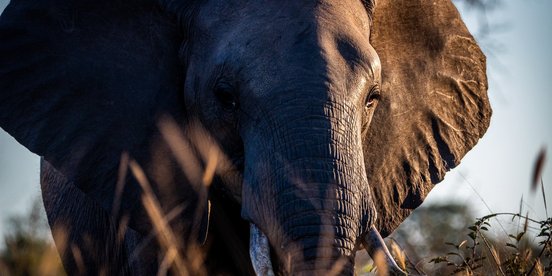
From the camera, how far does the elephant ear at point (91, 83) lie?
537 centimetres

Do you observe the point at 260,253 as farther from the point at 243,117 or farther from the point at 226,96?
the point at 226,96

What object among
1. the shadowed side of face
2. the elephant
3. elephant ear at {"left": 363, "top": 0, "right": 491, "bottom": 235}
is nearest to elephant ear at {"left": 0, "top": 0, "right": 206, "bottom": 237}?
the elephant

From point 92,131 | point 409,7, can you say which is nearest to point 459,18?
point 409,7

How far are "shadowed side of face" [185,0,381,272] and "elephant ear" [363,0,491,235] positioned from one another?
2.07 feet

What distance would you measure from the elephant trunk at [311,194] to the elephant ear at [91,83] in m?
0.91

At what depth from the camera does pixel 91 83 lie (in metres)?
5.41

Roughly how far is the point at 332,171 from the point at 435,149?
7.09ft

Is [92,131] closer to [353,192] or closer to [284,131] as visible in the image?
[284,131]

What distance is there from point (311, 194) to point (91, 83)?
161cm

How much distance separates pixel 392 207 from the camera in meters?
6.04

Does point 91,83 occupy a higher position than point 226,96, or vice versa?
point 226,96

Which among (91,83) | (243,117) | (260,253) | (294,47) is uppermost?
(294,47)

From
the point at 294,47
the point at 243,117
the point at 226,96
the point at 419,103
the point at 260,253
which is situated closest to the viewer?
the point at 260,253

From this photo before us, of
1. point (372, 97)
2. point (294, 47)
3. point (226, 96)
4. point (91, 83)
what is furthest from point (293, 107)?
point (91, 83)
